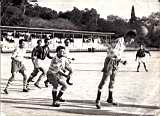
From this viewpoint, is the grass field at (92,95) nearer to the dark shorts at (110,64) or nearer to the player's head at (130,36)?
the dark shorts at (110,64)

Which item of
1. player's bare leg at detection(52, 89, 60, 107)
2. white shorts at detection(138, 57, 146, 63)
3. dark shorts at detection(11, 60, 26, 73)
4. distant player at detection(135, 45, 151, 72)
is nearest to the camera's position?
distant player at detection(135, 45, 151, 72)

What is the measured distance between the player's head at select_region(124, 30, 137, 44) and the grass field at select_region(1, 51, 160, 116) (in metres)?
0.20

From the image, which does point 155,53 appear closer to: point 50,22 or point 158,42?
point 158,42

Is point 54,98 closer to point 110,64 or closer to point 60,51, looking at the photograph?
point 60,51

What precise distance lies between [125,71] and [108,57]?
367mm

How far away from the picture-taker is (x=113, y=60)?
12875 millimetres

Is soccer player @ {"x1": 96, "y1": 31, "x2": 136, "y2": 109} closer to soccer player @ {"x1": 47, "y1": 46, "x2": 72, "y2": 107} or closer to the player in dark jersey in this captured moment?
soccer player @ {"x1": 47, "y1": 46, "x2": 72, "y2": 107}

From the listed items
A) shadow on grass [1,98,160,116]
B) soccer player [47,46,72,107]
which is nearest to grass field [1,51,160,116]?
shadow on grass [1,98,160,116]

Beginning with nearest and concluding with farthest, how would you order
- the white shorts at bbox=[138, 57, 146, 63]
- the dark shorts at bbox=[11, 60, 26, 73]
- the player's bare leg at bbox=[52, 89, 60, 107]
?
1. the white shorts at bbox=[138, 57, 146, 63]
2. the player's bare leg at bbox=[52, 89, 60, 107]
3. the dark shorts at bbox=[11, 60, 26, 73]

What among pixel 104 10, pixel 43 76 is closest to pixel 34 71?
pixel 43 76

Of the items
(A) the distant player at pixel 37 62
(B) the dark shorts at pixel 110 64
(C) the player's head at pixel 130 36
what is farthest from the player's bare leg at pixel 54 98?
(C) the player's head at pixel 130 36

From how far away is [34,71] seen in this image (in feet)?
43.4

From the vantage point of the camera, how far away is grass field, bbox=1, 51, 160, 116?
42.0 feet

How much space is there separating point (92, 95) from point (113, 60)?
393 mm
